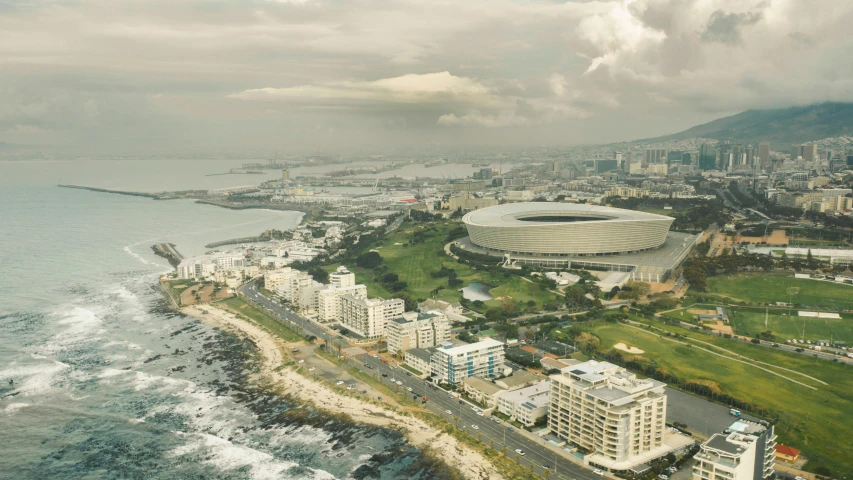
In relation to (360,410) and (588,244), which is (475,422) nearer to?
(360,410)

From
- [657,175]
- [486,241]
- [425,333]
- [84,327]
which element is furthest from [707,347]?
[657,175]

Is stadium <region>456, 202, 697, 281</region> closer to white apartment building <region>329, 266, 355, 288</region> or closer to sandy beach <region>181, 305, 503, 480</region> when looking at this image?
white apartment building <region>329, 266, 355, 288</region>

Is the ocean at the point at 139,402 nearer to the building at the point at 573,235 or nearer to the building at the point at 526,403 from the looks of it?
the building at the point at 526,403

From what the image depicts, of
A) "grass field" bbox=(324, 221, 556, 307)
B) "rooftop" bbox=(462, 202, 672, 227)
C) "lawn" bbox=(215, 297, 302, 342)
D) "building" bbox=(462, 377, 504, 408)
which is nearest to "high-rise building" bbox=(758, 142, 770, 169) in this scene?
"rooftop" bbox=(462, 202, 672, 227)

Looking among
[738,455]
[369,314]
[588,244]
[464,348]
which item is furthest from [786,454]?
[588,244]

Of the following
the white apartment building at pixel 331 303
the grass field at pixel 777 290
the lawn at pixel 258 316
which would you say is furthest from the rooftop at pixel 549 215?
the lawn at pixel 258 316

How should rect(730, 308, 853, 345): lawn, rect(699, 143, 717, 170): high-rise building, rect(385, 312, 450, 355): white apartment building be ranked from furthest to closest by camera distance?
rect(699, 143, 717, 170): high-rise building → rect(730, 308, 853, 345): lawn → rect(385, 312, 450, 355): white apartment building
